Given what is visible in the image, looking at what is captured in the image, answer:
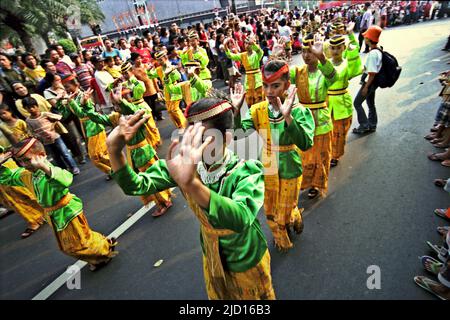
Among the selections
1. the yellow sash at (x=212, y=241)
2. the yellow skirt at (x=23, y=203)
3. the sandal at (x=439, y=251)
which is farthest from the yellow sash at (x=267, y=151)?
the yellow skirt at (x=23, y=203)

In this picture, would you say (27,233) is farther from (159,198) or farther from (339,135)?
(339,135)

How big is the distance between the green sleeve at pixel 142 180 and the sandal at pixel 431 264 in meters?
2.55

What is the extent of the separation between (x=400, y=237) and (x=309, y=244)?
0.99 metres

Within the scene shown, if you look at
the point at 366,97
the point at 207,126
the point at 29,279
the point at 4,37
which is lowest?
the point at 29,279

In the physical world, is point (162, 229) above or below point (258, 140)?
below

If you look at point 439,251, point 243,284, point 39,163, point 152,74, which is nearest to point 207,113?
point 243,284

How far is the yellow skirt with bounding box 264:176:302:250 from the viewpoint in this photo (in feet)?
9.42

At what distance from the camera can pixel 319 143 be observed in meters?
3.67

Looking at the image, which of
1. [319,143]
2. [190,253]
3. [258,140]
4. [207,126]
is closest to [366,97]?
[319,143]

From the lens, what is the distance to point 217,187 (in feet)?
5.40

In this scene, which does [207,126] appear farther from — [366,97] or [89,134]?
[366,97]

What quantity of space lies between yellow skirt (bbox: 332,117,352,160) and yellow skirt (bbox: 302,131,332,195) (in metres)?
0.85
